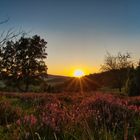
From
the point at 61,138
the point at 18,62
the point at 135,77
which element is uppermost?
the point at 18,62

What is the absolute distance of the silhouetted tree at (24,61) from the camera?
7488cm

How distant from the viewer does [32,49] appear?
75438 mm

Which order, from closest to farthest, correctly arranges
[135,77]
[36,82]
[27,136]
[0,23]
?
[27,136]
[0,23]
[135,77]
[36,82]

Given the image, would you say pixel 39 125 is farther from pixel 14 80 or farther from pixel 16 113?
pixel 14 80

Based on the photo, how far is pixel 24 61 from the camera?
249 feet

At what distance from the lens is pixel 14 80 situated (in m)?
75.7

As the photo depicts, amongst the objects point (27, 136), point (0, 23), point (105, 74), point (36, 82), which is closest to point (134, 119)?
point (27, 136)

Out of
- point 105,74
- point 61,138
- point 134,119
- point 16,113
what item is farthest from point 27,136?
point 105,74

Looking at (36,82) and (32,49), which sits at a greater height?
(32,49)

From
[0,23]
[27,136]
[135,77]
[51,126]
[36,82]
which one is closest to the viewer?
[27,136]

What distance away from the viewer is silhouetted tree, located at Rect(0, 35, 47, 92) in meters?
74.9

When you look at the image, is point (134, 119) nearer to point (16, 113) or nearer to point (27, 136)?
point (27, 136)

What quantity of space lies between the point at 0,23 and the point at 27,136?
16.4 feet

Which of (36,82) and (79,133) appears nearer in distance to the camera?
(79,133)
